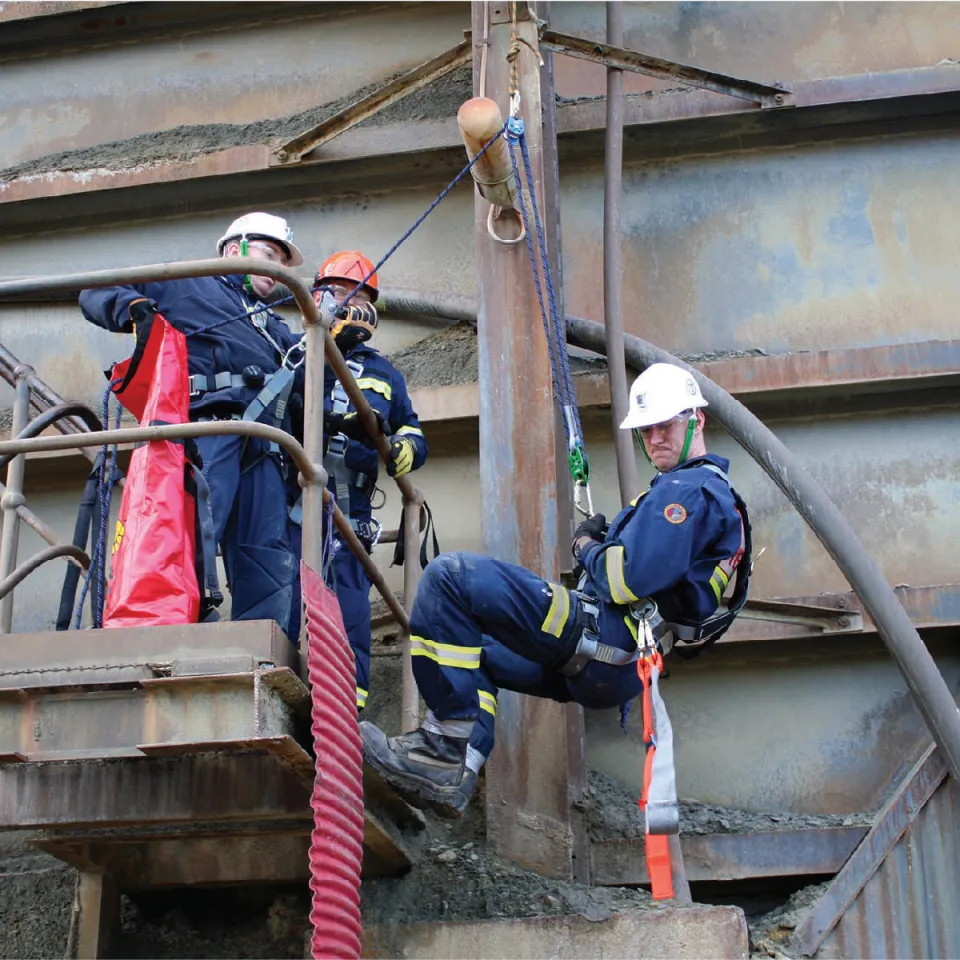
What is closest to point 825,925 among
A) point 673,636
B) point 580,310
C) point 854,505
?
point 673,636

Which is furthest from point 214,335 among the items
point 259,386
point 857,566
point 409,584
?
point 857,566

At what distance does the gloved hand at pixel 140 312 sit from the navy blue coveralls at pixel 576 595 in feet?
4.10

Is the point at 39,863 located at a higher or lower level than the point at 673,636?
lower

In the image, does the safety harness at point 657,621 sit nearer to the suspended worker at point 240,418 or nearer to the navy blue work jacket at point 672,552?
the navy blue work jacket at point 672,552

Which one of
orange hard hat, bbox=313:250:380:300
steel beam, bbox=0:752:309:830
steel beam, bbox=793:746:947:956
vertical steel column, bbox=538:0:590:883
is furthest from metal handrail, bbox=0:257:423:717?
steel beam, bbox=793:746:947:956

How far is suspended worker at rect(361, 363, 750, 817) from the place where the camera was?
4.70m

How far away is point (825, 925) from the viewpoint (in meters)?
5.32

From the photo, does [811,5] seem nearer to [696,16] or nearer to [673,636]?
[696,16]

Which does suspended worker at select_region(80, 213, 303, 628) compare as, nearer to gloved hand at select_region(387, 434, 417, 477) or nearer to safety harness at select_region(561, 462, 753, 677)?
gloved hand at select_region(387, 434, 417, 477)

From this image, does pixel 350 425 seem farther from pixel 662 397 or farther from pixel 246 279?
pixel 662 397

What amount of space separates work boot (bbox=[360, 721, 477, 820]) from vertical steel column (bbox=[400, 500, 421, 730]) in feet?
3.28

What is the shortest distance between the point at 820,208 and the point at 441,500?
2.36 meters

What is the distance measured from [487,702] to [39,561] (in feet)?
5.20

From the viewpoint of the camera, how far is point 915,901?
539 cm
